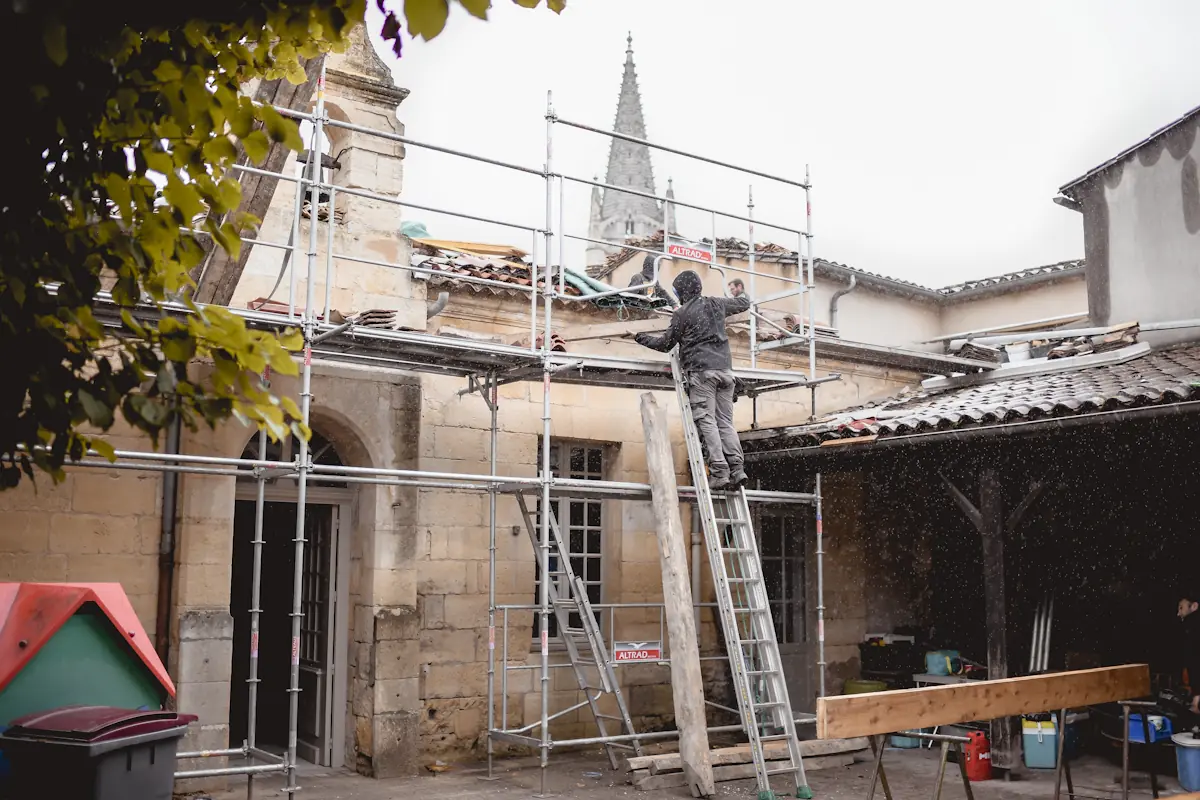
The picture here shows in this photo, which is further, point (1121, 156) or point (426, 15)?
point (1121, 156)

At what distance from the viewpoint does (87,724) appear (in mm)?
4770

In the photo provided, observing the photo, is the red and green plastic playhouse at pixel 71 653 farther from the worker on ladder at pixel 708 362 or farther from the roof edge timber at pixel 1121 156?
the roof edge timber at pixel 1121 156

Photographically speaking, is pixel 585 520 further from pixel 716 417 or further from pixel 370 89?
pixel 370 89

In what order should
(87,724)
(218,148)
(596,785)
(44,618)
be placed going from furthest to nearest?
(596,785)
(44,618)
(87,724)
(218,148)

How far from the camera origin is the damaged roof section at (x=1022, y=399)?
832 cm

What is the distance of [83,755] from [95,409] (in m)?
2.42

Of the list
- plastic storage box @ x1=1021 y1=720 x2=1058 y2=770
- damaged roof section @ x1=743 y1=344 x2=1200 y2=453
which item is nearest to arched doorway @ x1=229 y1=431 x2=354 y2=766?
damaged roof section @ x1=743 y1=344 x2=1200 y2=453

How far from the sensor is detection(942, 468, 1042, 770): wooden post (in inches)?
373

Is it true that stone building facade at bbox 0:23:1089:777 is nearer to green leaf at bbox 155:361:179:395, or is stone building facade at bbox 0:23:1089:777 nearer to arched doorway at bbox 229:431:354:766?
arched doorway at bbox 229:431:354:766

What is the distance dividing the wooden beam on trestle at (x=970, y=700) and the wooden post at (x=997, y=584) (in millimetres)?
1464

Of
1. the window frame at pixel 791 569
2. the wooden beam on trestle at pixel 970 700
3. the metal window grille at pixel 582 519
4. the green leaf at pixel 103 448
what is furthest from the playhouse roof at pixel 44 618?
the window frame at pixel 791 569

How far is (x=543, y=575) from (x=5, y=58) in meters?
6.68

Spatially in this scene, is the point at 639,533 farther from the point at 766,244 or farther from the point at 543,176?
the point at 766,244

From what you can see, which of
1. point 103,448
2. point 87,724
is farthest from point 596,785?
point 103,448
